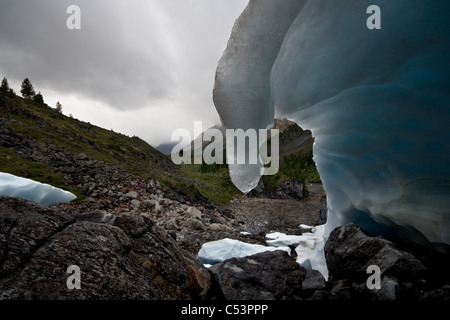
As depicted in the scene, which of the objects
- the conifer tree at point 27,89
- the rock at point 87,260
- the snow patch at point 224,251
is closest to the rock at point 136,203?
the snow patch at point 224,251

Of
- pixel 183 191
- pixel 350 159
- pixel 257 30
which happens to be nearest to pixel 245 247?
pixel 350 159

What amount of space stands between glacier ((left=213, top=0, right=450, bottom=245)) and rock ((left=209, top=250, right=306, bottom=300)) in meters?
2.21

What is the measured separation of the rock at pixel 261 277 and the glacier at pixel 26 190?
685 cm

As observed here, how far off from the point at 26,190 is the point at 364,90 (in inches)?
395

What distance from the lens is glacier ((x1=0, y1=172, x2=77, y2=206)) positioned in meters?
7.84

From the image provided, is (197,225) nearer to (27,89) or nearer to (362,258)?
(362,258)

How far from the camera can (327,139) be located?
716 cm

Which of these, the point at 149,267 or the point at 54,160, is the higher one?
the point at 54,160

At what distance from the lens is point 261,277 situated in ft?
17.5

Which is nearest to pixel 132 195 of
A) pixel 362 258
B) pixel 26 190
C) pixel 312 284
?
pixel 26 190

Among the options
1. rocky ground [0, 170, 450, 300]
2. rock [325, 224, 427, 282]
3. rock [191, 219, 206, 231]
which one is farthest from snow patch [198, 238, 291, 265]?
rock [191, 219, 206, 231]

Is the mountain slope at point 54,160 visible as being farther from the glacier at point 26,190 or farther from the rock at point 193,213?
the rock at point 193,213
